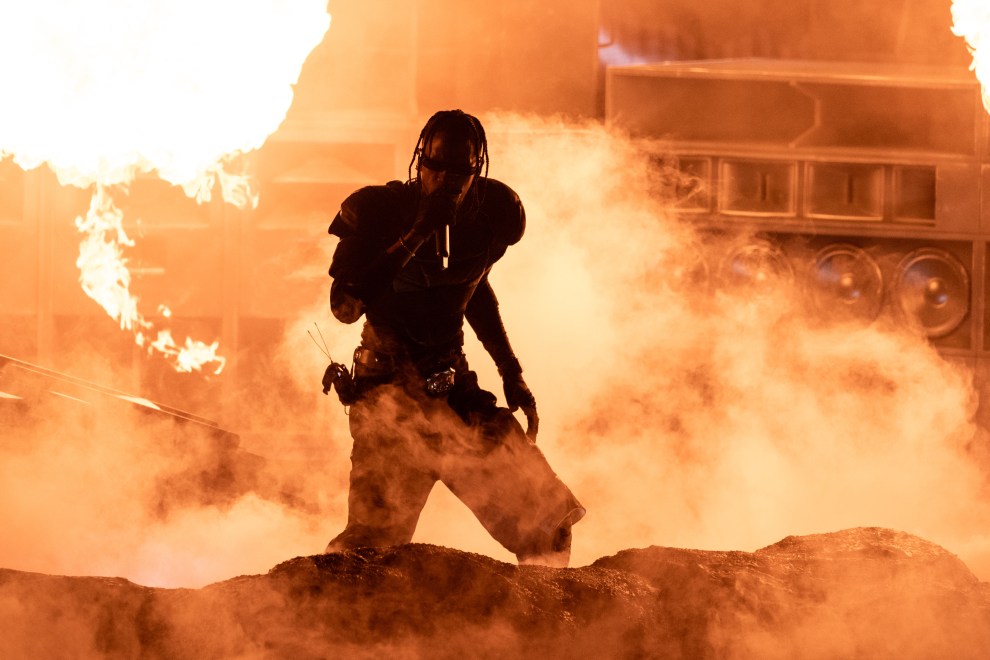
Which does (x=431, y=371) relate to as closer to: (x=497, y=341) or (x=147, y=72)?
(x=497, y=341)

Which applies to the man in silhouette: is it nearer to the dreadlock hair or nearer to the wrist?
the dreadlock hair

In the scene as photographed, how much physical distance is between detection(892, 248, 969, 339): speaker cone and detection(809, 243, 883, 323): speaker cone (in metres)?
0.23

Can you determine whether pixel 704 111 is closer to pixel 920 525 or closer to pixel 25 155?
pixel 920 525

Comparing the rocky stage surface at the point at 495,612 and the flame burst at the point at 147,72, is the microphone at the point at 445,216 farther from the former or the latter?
the flame burst at the point at 147,72

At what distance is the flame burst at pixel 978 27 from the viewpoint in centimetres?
658

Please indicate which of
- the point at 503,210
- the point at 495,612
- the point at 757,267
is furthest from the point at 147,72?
the point at 757,267

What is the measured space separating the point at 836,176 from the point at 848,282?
0.90 m

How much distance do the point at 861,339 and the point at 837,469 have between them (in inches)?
82.3

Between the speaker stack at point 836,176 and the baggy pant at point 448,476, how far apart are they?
5.85m

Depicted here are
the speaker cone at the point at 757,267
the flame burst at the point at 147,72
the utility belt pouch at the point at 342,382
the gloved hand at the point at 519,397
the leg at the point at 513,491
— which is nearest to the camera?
the leg at the point at 513,491

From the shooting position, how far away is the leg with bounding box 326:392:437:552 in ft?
12.4

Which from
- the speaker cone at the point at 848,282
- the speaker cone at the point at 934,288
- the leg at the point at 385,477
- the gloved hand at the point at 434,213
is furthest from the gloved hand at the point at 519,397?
the speaker cone at the point at 934,288

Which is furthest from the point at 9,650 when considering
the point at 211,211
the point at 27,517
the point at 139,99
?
the point at 211,211

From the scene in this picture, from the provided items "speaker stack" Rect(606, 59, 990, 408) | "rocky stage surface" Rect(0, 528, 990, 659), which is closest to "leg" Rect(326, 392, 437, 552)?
"rocky stage surface" Rect(0, 528, 990, 659)
